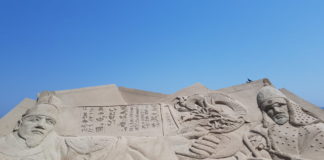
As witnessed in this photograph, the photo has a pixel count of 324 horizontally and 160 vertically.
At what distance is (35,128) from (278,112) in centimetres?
367

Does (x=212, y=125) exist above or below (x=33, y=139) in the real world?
above

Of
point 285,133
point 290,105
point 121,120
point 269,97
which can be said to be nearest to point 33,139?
point 121,120

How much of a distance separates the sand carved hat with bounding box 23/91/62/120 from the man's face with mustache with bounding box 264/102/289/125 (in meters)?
3.44

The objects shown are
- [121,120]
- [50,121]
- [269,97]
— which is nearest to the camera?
[50,121]

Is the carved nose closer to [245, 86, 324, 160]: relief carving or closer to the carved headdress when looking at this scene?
[245, 86, 324, 160]: relief carving

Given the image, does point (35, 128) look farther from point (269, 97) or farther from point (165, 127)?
point (269, 97)

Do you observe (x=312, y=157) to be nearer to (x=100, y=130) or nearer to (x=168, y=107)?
(x=168, y=107)

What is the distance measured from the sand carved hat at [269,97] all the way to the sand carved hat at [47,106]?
342cm

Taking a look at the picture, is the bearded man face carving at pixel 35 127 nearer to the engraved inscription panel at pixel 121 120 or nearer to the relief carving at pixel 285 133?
the engraved inscription panel at pixel 121 120

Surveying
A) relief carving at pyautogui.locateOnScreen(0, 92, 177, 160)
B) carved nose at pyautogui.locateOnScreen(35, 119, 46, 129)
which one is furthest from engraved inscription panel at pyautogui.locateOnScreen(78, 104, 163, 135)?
carved nose at pyautogui.locateOnScreen(35, 119, 46, 129)

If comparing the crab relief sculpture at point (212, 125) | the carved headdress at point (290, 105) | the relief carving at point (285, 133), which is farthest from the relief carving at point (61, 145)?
the carved headdress at point (290, 105)

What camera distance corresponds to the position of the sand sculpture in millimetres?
3068

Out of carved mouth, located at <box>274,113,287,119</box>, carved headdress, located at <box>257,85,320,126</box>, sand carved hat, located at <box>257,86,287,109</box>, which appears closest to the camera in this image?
carved headdress, located at <box>257,85,320,126</box>

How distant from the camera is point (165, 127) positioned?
A: 12.1 ft
